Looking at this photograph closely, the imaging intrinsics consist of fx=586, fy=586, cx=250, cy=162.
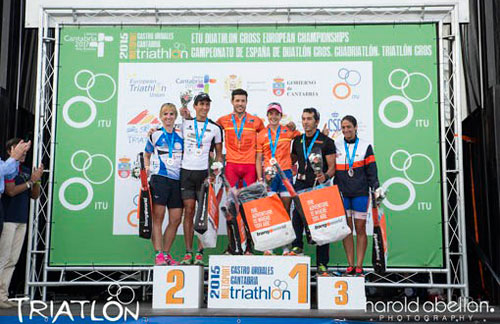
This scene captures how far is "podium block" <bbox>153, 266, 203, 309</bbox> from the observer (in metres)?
5.09

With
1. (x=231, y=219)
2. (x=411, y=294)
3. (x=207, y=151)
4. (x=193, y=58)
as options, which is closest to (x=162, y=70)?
(x=193, y=58)

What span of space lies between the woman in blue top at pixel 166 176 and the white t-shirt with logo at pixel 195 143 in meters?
0.08

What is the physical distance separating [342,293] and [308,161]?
4.17ft

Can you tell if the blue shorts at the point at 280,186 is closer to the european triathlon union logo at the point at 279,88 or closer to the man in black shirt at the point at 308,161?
the man in black shirt at the point at 308,161

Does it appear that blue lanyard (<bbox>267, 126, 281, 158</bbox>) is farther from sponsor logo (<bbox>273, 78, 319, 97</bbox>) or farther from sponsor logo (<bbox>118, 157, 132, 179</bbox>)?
sponsor logo (<bbox>118, 157, 132, 179</bbox>)

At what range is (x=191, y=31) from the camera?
6.62m

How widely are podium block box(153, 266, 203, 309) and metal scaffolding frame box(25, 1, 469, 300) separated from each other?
3.52 feet

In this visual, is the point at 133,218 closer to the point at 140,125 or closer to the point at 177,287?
the point at 140,125

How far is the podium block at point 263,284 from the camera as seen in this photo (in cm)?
503

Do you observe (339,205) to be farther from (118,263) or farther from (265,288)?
(118,263)

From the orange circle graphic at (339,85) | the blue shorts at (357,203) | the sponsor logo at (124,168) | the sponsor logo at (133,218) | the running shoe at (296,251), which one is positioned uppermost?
the orange circle graphic at (339,85)

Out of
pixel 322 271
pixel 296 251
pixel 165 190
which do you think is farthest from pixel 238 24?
pixel 322 271

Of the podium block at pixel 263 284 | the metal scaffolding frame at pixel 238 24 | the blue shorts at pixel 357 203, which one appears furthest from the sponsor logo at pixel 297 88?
the podium block at pixel 263 284

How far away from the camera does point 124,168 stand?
6457 mm
